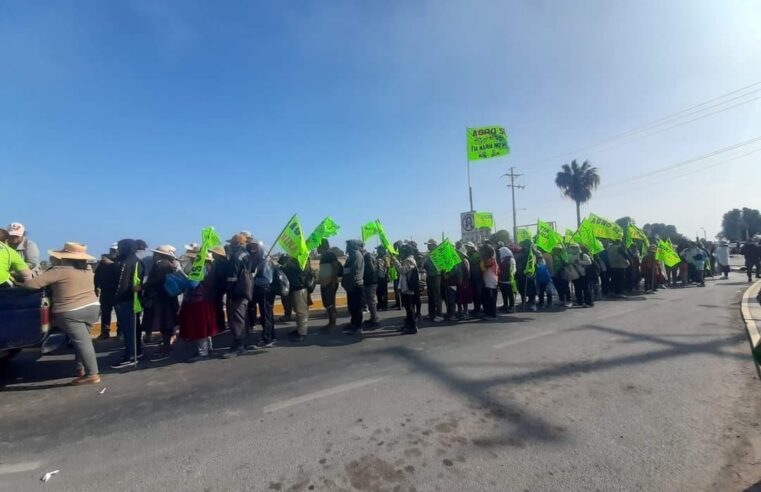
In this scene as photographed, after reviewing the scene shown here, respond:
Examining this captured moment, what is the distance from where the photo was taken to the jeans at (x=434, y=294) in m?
8.69

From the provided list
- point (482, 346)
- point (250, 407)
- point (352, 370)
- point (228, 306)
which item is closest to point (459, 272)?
point (482, 346)

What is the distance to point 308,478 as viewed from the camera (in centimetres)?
282

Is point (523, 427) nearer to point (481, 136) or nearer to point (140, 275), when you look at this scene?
point (140, 275)

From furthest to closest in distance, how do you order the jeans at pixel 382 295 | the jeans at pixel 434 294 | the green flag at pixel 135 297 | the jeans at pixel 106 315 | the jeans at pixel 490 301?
the jeans at pixel 382 295 < the jeans at pixel 490 301 < the jeans at pixel 434 294 < the jeans at pixel 106 315 < the green flag at pixel 135 297

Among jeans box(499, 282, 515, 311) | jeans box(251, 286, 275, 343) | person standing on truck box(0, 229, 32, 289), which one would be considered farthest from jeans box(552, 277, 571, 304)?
person standing on truck box(0, 229, 32, 289)

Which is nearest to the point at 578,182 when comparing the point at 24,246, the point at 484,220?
the point at 484,220

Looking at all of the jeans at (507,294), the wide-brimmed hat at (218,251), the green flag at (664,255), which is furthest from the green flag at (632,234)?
the wide-brimmed hat at (218,251)

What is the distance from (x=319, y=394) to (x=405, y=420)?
124cm

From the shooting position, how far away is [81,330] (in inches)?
199

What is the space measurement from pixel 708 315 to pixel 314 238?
30.0 ft

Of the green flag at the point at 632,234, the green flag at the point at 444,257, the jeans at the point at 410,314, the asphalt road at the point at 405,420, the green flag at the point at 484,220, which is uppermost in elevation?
the green flag at the point at 484,220

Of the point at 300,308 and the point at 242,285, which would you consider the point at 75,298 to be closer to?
the point at 242,285

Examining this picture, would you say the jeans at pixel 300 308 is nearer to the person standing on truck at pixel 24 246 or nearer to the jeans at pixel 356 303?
the jeans at pixel 356 303

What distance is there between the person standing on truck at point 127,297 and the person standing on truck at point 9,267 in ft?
3.62
